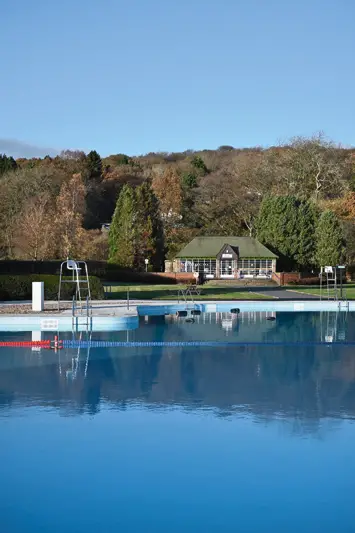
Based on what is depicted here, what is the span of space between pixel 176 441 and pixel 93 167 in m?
65.7

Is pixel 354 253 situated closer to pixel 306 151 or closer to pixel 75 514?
pixel 306 151

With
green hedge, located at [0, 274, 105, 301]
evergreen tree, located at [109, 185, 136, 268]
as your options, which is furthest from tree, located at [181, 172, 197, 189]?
green hedge, located at [0, 274, 105, 301]

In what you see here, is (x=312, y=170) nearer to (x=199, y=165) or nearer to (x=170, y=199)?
Answer: (x=170, y=199)

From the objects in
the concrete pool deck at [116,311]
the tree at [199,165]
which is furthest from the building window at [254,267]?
the tree at [199,165]

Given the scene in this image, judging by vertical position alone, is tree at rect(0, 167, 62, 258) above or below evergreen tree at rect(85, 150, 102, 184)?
below

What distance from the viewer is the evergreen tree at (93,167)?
71675mm

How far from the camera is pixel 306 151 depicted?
6094 centimetres

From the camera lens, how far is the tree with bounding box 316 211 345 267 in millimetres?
50750

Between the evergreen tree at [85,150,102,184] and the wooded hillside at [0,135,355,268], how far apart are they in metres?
0.12

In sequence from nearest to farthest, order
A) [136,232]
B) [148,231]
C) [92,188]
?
[136,232], [148,231], [92,188]

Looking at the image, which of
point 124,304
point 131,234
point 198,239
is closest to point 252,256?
point 198,239

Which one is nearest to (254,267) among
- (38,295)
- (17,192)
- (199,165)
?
(17,192)

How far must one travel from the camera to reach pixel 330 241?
51031mm

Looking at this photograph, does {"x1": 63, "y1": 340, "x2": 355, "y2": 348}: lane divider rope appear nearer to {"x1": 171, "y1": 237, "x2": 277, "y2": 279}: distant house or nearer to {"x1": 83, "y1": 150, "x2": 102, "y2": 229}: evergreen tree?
{"x1": 171, "y1": 237, "x2": 277, "y2": 279}: distant house
